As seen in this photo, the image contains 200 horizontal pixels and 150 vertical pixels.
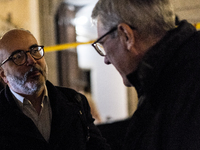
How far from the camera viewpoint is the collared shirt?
1735mm

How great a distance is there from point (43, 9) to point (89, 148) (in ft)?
18.6

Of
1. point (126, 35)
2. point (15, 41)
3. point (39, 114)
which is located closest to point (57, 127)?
point (39, 114)

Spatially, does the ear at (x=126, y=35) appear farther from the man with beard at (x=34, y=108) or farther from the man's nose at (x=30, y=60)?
the man's nose at (x=30, y=60)

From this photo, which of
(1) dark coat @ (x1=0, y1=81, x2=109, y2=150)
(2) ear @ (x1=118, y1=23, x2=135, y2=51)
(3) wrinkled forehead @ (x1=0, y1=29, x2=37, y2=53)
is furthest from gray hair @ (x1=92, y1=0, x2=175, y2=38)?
(3) wrinkled forehead @ (x1=0, y1=29, x2=37, y2=53)

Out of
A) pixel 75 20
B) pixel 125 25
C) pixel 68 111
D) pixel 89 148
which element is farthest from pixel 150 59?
pixel 75 20

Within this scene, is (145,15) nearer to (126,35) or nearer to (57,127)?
(126,35)

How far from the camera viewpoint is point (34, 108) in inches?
71.1

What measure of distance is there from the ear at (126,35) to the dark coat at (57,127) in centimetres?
85

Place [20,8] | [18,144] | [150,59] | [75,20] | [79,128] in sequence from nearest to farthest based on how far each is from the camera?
1. [150,59]
2. [18,144]
3. [79,128]
4. [20,8]
5. [75,20]

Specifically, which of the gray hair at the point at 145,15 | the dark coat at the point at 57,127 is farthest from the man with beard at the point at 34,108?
the gray hair at the point at 145,15

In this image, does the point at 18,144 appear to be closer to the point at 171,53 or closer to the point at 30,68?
the point at 30,68

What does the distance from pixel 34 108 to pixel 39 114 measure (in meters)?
0.05

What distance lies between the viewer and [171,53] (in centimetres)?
92

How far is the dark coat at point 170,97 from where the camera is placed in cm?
84
